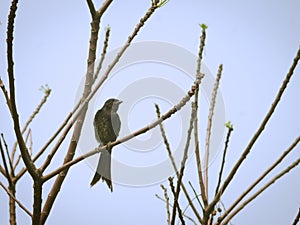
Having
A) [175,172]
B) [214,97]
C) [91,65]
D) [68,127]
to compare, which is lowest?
[175,172]

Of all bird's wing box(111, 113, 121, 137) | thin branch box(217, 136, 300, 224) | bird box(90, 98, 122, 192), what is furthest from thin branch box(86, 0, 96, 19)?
bird's wing box(111, 113, 121, 137)

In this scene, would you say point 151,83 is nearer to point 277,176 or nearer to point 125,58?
point 125,58

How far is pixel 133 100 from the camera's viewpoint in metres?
2.75

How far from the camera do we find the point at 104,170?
315cm

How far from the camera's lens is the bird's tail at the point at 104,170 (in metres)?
2.94

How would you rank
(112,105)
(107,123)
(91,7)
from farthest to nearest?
(112,105) < (107,123) < (91,7)

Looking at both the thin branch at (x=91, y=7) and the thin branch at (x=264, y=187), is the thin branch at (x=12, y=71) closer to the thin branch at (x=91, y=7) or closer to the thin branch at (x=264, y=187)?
the thin branch at (x=91, y=7)

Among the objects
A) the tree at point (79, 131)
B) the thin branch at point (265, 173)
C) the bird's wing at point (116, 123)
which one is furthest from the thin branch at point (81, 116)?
the bird's wing at point (116, 123)

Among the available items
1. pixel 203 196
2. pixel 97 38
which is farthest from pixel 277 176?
pixel 97 38

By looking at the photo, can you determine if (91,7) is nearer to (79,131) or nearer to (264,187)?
(79,131)

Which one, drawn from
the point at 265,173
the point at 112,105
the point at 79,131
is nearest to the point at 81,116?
the point at 79,131

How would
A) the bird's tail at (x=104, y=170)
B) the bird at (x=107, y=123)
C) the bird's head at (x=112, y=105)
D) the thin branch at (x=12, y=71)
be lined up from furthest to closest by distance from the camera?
the bird's head at (x=112, y=105), the bird at (x=107, y=123), the bird's tail at (x=104, y=170), the thin branch at (x=12, y=71)

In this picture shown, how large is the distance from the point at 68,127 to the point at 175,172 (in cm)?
65

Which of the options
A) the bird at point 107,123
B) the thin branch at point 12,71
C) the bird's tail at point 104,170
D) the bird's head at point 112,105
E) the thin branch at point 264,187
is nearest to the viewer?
the thin branch at point 12,71
